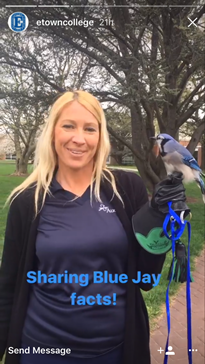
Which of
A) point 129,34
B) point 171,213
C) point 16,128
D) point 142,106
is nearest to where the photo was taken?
point 171,213

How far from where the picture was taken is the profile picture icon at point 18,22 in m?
1.99

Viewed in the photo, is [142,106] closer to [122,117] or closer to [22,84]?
[122,117]

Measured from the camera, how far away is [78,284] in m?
0.88

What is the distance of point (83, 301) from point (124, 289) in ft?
0.44

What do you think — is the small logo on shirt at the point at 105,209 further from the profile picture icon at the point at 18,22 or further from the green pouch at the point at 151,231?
the profile picture icon at the point at 18,22

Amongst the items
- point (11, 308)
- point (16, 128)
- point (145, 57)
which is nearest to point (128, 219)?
point (11, 308)

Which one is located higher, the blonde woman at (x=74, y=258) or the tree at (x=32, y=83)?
the tree at (x=32, y=83)

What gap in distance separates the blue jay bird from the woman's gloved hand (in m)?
0.08

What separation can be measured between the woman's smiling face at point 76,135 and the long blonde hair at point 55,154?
0.06 ft

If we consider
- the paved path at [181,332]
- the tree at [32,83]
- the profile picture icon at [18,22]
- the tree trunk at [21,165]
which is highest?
the profile picture icon at [18,22]

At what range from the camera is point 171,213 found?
0.84 meters
